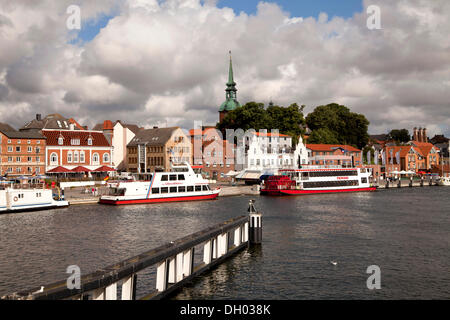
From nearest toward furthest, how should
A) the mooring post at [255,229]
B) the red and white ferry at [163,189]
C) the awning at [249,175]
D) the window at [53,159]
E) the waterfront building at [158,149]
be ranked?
the mooring post at [255,229] → the red and white ferry at [163,189] → the window at [53,159] → the awning at [249,175] → the waterfront building at [158,149]

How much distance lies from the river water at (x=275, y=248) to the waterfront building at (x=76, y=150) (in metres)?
41.7

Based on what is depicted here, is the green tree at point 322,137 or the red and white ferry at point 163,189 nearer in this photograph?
the red and white ferry at point 163,189

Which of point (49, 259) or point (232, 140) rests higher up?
point (232, 140)

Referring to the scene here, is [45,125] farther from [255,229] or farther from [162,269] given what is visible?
[162,269]

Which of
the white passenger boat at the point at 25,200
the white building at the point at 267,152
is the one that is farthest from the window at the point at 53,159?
the white building at the point at 267,152

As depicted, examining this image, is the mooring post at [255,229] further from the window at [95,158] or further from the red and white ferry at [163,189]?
the window at [95,158]

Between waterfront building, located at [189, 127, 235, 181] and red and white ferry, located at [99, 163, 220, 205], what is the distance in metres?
36.8

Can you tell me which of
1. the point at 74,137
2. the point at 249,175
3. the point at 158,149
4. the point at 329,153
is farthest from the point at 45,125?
the point at 329,153

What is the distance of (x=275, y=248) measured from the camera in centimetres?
2977

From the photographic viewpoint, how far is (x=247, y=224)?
3092 centimetres

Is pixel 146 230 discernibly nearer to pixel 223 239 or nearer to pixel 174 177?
pixel 223 239

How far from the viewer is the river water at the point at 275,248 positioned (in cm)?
2114
